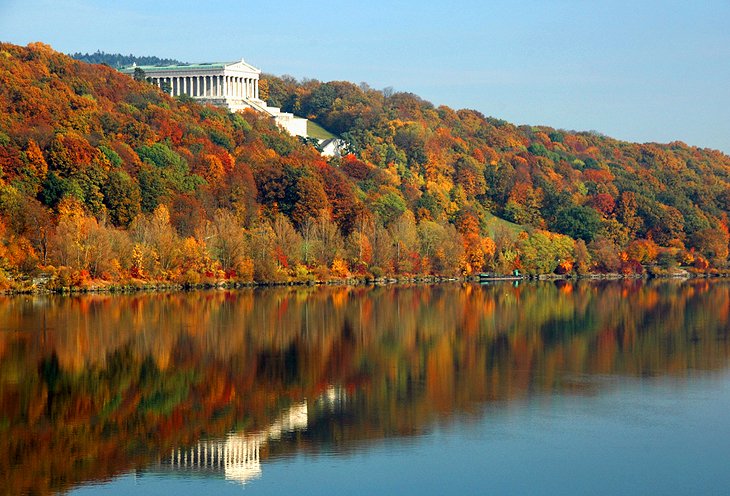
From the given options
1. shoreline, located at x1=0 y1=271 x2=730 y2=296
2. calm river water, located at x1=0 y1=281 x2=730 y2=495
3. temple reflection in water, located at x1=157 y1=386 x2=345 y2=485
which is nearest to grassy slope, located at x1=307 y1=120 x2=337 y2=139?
shoreline, located at x1=0 y1=271 x2=730 y2=296

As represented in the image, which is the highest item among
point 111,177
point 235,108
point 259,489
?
point 235,108

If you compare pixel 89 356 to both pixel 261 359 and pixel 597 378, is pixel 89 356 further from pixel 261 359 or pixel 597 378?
pixel 597 378

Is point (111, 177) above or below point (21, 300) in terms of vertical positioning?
above

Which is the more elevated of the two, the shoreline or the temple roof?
the temple roof

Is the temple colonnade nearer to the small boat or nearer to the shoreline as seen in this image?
the small boat

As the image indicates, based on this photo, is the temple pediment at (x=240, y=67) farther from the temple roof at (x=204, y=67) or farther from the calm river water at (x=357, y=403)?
the calm river water at (x=357, y=403)

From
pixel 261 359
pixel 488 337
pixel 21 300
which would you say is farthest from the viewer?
pixel 21 300

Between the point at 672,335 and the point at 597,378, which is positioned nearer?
the point at 597,378

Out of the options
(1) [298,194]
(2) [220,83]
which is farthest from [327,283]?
(2) [220,83]

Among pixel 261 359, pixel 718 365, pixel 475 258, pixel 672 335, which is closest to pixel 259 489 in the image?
pixel 261 359
